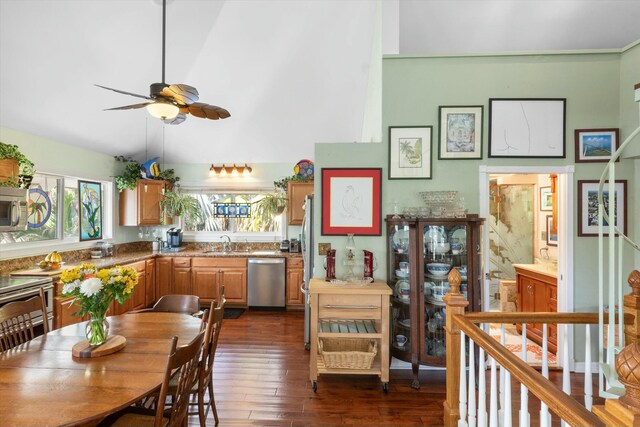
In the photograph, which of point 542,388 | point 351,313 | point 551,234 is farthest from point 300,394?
point 551,234

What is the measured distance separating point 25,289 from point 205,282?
237 cm

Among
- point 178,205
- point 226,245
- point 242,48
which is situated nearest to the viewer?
point 242,48

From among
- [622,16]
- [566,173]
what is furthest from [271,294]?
[622,16]

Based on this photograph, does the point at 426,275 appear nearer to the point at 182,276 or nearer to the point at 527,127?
the point at 527,127

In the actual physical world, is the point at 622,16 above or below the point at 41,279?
above

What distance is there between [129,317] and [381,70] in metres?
3.16

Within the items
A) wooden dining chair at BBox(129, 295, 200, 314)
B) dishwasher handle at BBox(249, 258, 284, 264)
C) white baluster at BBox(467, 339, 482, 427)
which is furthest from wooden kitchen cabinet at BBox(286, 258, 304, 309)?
white baluster at BBox(467, 339, 482, 427)

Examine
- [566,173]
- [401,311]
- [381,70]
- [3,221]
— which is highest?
[381,70]

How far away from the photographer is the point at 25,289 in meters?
3.02

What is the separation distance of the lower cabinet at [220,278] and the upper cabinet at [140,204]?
3.68ft

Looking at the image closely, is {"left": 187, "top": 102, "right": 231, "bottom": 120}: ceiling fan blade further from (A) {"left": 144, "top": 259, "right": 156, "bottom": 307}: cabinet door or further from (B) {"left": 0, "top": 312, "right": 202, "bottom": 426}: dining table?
(A) {"left": 144, "top": 259, "right": 156, "bottom": 307}: cabinet door

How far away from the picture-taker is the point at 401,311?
10.4 ft

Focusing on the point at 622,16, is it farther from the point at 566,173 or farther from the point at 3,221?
the point at 3,221

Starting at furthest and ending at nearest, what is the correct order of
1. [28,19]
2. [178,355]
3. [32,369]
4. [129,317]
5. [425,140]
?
[425,140], [28,19], [129,317], [32,369], [178,355]
